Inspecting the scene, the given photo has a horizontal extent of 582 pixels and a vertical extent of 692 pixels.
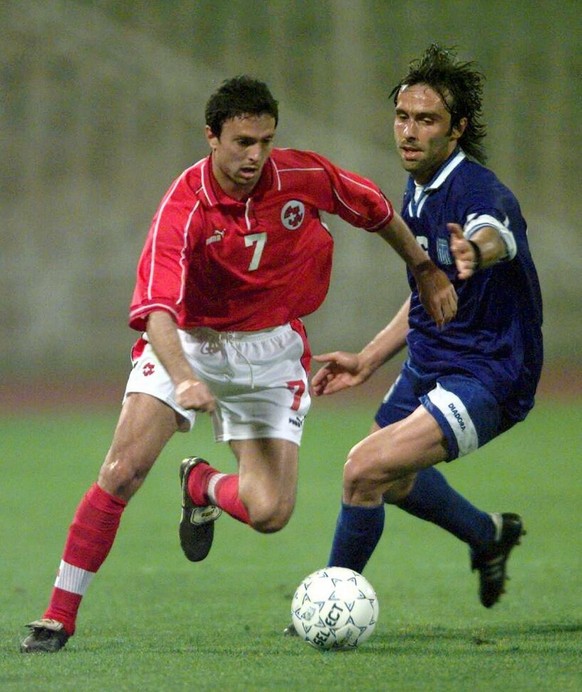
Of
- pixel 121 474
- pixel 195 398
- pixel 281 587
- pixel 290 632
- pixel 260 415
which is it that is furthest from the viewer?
pixel 281 587

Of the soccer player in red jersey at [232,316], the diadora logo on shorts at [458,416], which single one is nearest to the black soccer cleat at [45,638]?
the soccer player in red jersey at [232,316]

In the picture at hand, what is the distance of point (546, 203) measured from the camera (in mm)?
15906

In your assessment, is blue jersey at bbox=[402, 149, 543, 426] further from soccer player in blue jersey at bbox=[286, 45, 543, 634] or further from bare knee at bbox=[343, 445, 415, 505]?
bare knee at bbox=[343, 445, 415, 505]

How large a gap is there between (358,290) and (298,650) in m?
11.2

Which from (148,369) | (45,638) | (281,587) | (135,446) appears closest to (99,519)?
(135,446)

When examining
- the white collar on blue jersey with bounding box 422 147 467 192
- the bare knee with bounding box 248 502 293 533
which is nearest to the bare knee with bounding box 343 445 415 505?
the bare knee with bounding box 248 502 293 533

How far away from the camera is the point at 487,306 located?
15.8 feet

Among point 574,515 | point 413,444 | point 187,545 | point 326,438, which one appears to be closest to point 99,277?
point 326,438

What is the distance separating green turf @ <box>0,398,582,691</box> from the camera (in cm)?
390

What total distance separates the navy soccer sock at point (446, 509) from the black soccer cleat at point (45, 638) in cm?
152

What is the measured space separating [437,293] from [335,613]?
1.22 m

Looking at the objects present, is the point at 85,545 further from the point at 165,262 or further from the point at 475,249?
the point at 475,249

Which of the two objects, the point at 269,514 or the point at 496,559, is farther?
the point at 496,559

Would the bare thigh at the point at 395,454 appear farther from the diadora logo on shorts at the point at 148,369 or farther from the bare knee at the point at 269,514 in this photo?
the diadora logo on shorts at the point at 148,369
